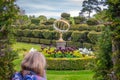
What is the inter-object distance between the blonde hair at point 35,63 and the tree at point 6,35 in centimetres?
312

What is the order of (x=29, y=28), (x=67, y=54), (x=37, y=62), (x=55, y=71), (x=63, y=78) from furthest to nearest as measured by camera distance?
(x=29, y=28) → (x=67, y=54) → (x=55, y=71) → (x=63, y=78) → (x=37, y=62)

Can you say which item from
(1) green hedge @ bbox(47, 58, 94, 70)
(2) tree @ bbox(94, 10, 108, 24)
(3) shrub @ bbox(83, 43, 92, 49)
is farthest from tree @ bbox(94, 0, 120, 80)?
(3) shrub @ bbox(83, 43, 92, 49)

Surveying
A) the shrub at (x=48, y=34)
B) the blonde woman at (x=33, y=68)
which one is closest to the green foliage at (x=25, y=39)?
the shrub at (x=48, y=34)

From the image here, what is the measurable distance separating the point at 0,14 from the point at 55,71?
10426 mm

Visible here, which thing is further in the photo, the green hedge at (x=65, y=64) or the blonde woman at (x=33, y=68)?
the green hedge at (x=65, y=64)

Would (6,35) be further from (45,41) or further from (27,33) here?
(27,33)

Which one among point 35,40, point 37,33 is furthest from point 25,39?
point 37,33

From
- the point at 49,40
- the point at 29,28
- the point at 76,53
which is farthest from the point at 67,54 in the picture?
the point at 29,28

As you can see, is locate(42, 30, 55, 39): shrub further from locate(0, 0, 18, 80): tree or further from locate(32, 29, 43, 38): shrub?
locate(0, 0, 18, 80): tree

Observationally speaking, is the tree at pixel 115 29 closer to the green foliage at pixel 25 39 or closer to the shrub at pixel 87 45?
the shrub at pixel 87 45

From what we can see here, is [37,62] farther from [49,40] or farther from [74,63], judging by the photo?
[49,40]

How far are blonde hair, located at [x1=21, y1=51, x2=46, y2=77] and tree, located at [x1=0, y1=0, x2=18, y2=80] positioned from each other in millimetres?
3122

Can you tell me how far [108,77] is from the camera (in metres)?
8.12

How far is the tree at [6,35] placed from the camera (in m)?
7.76
